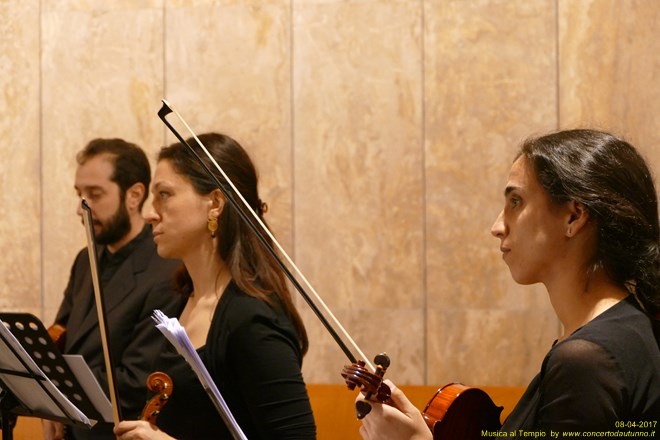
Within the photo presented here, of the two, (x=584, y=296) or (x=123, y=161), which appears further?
(x=123, y=161)

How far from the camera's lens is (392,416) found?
1978 mm

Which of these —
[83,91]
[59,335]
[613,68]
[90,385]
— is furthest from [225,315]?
[83,91]

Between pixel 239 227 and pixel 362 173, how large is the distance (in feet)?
6.73

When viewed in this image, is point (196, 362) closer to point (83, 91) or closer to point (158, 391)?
point (158, 391)

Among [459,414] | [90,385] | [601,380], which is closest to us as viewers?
[601,380]

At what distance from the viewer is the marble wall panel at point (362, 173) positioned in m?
4.77

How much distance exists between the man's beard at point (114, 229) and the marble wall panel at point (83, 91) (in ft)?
3.04

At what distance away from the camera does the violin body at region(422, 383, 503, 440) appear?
6.95 feet

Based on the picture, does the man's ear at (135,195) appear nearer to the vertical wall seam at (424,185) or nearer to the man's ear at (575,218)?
the vertical wall seam at (424,185)

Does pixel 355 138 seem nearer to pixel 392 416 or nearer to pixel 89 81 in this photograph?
pixel 89 81

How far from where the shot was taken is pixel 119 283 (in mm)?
3955

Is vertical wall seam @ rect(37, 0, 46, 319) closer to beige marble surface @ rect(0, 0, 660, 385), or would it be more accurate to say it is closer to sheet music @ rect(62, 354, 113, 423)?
beige marble surface @ rect(0, 0, 660, 385)

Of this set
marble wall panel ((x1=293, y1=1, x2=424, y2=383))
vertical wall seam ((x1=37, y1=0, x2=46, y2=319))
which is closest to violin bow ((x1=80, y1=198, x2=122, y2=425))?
marble wall panel ((x1=293, y1=1, x2=424, y2=383))

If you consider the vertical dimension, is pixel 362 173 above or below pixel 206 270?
above
